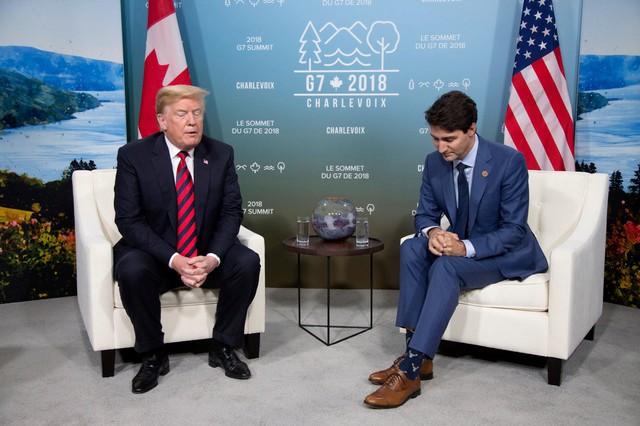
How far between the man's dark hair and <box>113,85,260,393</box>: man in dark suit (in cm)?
105

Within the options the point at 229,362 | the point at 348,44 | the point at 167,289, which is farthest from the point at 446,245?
the point at 348,44

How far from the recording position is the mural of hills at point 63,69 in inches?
174

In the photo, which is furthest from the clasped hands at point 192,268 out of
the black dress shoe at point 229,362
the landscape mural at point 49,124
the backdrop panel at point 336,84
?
the landscape mural at point 49,124

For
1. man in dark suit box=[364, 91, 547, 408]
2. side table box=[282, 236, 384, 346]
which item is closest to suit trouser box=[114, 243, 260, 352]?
side table box=[282, 236, 384, 346]

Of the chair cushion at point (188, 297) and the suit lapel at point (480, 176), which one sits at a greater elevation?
the suit lapel at point (480, 176)

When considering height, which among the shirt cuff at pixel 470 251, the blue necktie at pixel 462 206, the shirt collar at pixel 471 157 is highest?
the shirt collar at pixel 471 157

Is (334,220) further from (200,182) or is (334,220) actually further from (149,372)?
(149,372)

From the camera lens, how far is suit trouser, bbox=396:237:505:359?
282 centimetres

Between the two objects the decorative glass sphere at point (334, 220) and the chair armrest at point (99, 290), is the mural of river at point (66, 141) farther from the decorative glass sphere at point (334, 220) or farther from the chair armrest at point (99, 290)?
the decorative glass sphere at point (334, 220)

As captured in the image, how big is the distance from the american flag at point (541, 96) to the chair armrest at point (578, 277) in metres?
0.85

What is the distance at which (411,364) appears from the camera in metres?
2.84

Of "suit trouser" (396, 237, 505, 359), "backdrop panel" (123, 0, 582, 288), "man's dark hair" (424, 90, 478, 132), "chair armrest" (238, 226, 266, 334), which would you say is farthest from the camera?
"backdrop panel" (123, 0, 582, 288)

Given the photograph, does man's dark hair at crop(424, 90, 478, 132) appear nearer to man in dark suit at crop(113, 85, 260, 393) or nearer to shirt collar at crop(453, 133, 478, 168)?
shirt collar at crop(453, 133, 478, 168)

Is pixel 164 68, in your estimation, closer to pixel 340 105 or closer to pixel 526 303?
pixel 340 105
